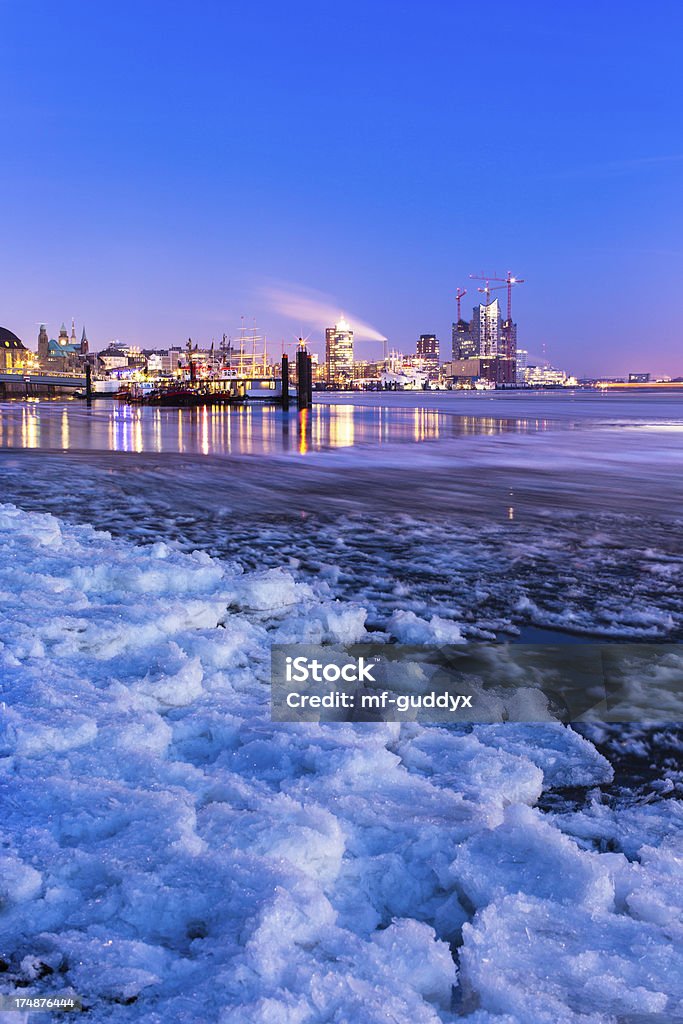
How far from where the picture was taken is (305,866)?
9.21 feet

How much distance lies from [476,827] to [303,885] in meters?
0.87

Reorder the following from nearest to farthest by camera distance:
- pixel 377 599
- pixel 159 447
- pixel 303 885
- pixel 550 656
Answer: pixel 303 885 → pixel 550 656 → pixel 377 599 → pixel 159 447

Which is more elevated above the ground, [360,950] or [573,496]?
[573,496]

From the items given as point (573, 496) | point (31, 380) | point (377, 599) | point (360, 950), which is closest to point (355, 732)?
point (360, 950)

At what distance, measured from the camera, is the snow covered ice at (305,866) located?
2.25 m

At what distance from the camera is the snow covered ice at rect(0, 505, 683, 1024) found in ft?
7.37

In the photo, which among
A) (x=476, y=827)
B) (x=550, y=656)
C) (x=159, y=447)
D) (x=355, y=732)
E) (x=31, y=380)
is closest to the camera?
(x=476, y=827)

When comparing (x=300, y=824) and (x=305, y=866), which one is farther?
(x=300, y=824)

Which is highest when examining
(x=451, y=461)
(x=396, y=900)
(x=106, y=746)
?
(x=451, y=461)

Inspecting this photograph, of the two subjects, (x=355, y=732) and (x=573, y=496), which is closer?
(x=355, y=732)

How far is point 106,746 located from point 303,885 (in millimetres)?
1435

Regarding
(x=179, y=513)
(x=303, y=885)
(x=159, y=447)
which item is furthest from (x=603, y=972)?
(x=159, y=447)

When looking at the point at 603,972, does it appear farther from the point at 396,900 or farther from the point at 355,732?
the point at 355,732

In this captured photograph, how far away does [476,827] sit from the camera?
3113 mm
